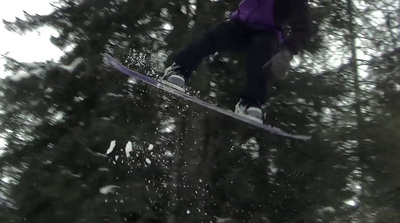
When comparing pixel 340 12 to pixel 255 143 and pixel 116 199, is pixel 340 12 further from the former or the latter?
pixel 116 199

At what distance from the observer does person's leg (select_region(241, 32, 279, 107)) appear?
5551 millimetres

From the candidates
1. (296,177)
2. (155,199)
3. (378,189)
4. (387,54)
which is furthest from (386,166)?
(155,199)

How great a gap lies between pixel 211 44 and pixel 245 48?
42 centimetres

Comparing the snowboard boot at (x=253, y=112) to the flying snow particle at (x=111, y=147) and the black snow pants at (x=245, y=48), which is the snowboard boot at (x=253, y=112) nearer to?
the black snow pants at (x=245, y=48)

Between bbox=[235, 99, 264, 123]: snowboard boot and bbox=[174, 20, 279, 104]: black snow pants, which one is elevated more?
bbox=[174, 20, 279, 104]: black snow pants

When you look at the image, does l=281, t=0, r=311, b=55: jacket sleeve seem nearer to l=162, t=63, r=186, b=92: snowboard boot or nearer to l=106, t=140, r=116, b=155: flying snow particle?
l=162, t=63, r=186, b=92: snowboard boot

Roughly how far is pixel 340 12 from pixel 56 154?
472 cm

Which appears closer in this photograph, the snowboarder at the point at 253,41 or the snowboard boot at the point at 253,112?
the snowboarder at the point at 253,41

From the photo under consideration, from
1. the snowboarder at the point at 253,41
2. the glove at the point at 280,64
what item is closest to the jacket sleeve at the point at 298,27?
the snowboarder at the point at 253,41

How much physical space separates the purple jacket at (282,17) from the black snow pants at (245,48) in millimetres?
101

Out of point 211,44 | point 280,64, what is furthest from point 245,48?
point 280,64

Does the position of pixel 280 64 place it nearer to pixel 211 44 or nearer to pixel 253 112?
pixel 253 112

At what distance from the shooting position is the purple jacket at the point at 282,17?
17.1 ft

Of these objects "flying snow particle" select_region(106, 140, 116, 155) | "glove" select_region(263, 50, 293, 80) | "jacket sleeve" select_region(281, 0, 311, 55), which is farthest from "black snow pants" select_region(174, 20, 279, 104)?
"flying snow particle" select_region(106, 140, 116, 155)
